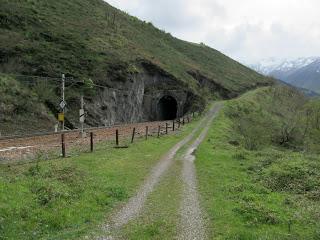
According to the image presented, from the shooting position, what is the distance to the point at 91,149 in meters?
26.1

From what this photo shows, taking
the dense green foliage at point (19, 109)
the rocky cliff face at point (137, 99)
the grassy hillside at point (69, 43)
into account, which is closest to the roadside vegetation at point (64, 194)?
the dense green foliage at point (19, 109)

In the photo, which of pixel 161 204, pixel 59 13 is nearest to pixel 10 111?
pixel 161 204

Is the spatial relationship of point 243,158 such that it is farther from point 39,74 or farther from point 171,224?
point 39,74

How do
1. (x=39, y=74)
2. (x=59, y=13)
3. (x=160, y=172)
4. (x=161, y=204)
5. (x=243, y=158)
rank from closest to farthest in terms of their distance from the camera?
(x=161, y=204)
(x=160, y=172)
(x=243, y=158)
(x=39, y=74)
(x=59, y=13)

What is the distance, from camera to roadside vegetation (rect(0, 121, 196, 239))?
1147 centimetres

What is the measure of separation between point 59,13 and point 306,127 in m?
44.6

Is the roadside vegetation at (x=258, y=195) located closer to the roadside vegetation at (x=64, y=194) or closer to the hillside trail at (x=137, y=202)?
the hillside trail at (x=137, y=202)

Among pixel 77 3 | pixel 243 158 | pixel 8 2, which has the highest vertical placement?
pixel 77 3

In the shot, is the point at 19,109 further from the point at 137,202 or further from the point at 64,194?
the point at 137,202

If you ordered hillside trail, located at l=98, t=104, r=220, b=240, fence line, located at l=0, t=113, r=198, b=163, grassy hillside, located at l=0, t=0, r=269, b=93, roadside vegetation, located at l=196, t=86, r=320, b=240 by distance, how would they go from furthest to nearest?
grassy hillside, located at l=0, t=0, r=269, b=93 < fence line, located at l=0, t=113, r=198, b=163 < roadside vegetation, located at l=196, t=86, r=320, b=240 < hillside trail, located at l=98, t=104, r=220, b=240

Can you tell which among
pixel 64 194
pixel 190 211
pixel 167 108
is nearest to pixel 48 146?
pixel 64 194

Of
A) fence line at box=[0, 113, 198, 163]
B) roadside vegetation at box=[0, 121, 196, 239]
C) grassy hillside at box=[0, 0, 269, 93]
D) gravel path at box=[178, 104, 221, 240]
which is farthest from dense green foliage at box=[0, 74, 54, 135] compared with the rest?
gravel path at box=[178, 104, 221, 240]

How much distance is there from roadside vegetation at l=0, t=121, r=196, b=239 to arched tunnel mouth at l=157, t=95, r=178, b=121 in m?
62.3

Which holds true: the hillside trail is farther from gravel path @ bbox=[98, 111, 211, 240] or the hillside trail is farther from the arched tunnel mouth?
the arched tunnel mouth
